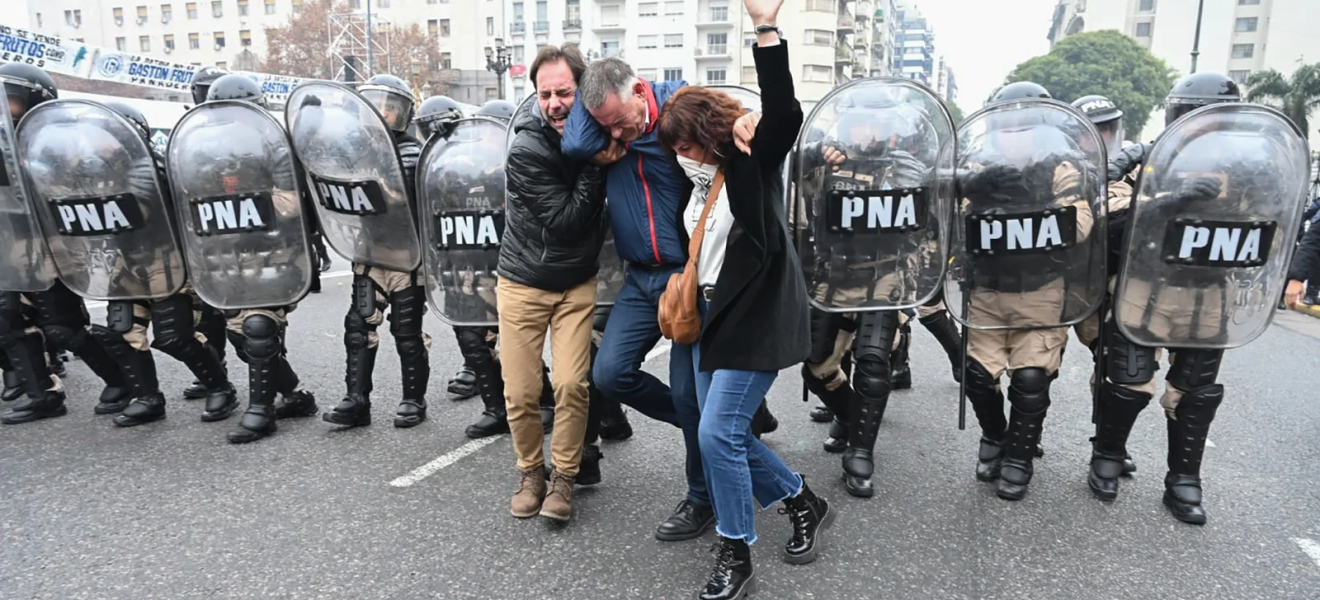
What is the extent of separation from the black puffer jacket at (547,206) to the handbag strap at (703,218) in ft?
1.51

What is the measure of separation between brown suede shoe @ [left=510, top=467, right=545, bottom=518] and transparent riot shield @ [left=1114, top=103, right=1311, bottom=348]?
2337 millimetres

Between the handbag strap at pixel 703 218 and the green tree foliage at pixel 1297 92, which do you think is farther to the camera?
the green tree foliage at pixel 1297 92

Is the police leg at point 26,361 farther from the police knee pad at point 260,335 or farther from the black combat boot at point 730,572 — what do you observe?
the black combat boot at point 730,572

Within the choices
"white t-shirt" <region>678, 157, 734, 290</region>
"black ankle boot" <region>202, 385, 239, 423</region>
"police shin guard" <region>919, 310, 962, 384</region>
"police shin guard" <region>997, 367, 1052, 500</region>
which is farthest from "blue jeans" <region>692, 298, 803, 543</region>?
"black ankle boot" <region>202, 385, 239, 423</region>

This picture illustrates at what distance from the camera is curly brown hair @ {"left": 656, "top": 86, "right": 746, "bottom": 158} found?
2.30 m

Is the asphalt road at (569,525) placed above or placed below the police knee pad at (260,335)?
below

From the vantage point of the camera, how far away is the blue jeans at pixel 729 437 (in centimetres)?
243

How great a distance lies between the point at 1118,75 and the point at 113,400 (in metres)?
66.4

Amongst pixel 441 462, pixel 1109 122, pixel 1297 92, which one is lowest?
pixel 441 462

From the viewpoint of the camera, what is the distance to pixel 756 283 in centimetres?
238

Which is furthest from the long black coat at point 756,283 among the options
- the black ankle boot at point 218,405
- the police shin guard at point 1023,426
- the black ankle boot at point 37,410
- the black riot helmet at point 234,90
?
the black ankle boot at point 37,410

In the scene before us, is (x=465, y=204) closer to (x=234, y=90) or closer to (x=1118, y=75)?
(x=234, y=90)

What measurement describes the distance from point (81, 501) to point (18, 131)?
1802 mm

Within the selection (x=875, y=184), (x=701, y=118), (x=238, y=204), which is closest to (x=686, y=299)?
(x=701, y=118)
